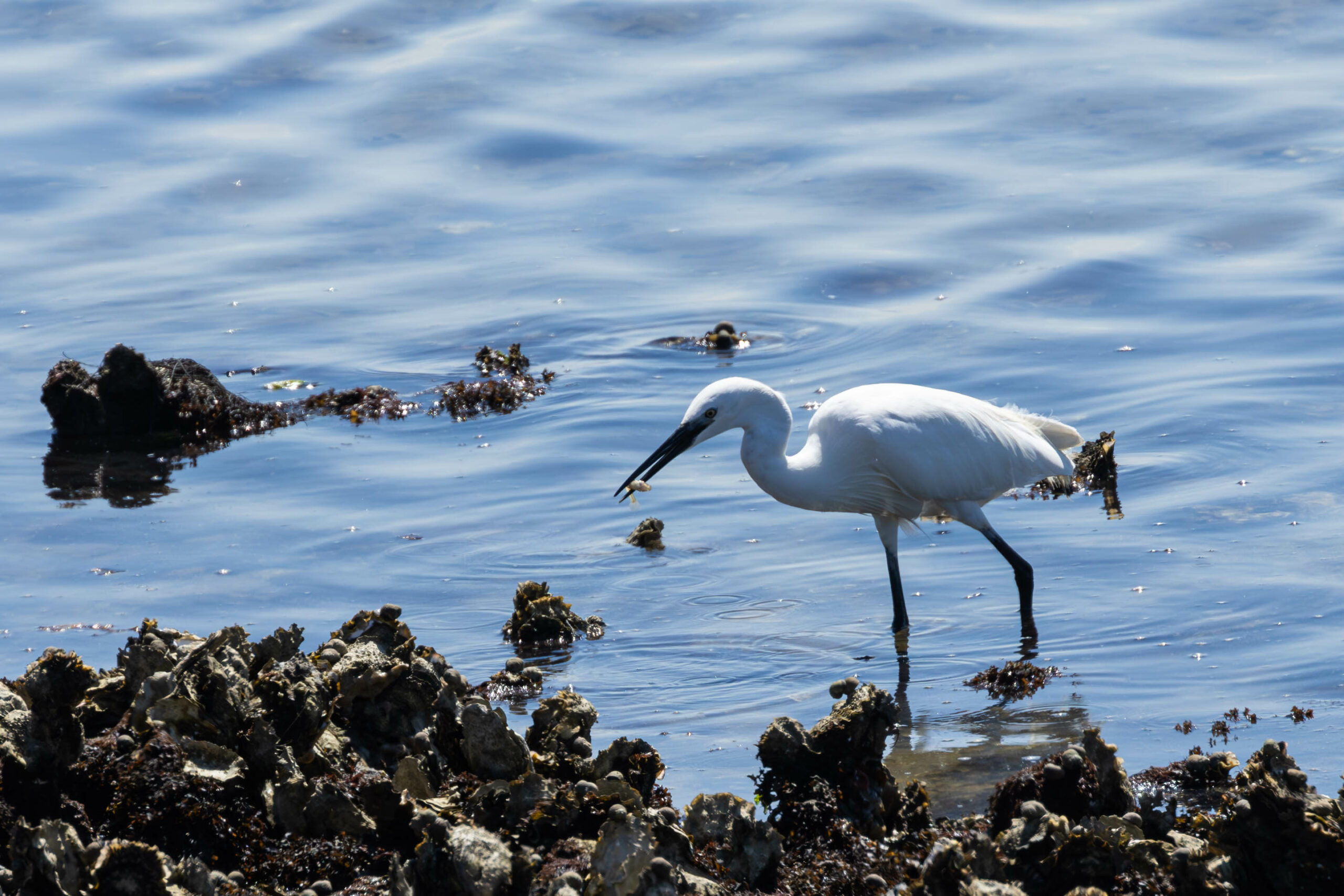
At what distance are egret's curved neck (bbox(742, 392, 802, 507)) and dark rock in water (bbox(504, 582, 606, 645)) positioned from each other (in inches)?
46.9

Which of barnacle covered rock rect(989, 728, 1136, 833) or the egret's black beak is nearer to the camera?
barnacle covered rock rect(989, 728, 1136, 833)

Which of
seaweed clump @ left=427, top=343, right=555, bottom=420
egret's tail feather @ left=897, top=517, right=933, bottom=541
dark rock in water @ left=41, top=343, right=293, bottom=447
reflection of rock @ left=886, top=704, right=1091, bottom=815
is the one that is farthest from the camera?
seaweed clump @ left=427, top=343, right=555, bottom=420

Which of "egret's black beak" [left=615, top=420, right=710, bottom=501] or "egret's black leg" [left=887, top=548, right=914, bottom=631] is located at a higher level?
"egret's black beak" [left=615, top=420, right=710, bottom=501]

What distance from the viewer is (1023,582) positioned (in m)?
7.65

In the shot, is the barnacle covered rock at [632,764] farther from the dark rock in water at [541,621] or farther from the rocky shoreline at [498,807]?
the dark rock in water at [541,621]

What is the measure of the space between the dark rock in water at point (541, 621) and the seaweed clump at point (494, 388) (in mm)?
4307

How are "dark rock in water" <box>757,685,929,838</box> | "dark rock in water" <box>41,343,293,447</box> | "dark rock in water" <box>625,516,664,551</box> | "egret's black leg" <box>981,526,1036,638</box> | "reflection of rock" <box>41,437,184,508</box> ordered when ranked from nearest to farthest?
"dark rock in water" <box>757,685,929,838</box>
"egret's black leg" <box>981,526,1036,638</box>
"dark rock in water" <box>625,516,664,551</box>
"reflection of rock" <box>41,437,184,508</box>
"dark rock in water" <box>41,343,293,447</box>

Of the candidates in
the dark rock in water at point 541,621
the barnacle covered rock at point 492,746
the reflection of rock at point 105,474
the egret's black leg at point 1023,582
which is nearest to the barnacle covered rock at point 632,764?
the barnacle covered rock at point 492,746

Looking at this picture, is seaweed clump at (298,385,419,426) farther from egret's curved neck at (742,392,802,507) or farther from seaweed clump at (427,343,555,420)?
egret's curved neck at (742,392,802,507)

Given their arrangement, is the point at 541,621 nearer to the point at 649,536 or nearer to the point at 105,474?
the point at 649,536

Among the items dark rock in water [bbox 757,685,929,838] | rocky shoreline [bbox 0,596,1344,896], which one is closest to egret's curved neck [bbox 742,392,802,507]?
rocky shoreline [bbox 0,596,1344,896]

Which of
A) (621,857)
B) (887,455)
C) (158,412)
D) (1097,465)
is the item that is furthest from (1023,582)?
(158,412)

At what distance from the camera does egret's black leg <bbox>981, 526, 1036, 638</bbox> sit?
744 centimetres

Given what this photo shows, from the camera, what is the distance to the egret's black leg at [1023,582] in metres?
7.44
